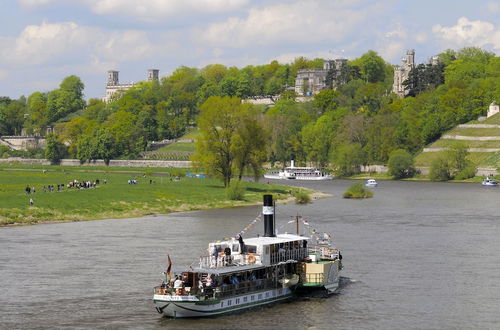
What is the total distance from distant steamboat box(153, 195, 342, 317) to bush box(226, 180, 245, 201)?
206 feet

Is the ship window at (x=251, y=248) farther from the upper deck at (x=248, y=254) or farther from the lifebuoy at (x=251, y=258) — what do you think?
the lifebuoy at (x=251, y=258)

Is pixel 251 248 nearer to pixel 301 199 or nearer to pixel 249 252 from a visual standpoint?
pixel 249 252

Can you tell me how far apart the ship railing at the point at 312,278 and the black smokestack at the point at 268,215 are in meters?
3.70

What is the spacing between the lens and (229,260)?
190 ft

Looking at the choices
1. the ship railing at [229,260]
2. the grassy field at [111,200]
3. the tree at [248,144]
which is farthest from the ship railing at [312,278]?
the tree at [248,144]

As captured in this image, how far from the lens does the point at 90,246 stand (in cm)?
8175

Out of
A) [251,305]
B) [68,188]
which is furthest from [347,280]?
[68,188]

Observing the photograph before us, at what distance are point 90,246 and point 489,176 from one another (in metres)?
132

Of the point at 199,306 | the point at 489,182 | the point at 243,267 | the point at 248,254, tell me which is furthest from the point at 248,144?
the point at 199,306

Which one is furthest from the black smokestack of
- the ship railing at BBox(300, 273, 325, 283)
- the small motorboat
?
the small motorboat

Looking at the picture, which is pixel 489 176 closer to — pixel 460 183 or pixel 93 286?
pixel 460 183

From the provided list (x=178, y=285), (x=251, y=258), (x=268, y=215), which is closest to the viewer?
(x=178, y=285)

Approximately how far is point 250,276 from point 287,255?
448 cm

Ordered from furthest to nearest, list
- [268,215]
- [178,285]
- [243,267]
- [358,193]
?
1. [358,193]
2. [268,215]
3. [243,267]
4. [178,285]
